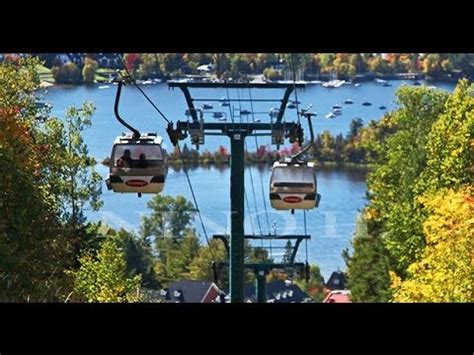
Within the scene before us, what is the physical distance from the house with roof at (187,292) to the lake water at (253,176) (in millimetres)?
1350

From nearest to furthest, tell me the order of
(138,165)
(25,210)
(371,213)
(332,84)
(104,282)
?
(138,165) → (25,210) → (104,282) → (332,84) → (371,213)

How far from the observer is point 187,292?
21844 mm

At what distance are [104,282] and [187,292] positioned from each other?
2161 millimetres

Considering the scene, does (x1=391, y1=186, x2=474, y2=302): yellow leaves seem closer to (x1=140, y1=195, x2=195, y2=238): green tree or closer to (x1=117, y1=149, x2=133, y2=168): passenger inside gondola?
(x1=140, y1=195, x2=195, y2=238): green tree

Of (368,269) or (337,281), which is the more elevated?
(368,269)

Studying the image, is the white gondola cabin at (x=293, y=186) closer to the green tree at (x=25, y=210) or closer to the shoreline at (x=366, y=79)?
the green tree at (x=25, y=210)

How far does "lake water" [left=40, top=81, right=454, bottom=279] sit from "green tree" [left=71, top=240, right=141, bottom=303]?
58.0 inches

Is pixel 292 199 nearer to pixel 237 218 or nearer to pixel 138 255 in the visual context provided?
pixel 237 218

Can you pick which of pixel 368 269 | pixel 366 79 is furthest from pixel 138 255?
pixel 366 79

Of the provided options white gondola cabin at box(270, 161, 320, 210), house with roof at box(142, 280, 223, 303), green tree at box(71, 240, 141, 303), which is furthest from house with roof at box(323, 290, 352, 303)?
white gondola cabin at box(270, 161, 320, 210)

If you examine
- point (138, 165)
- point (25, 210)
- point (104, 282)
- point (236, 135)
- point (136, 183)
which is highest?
point (138, 165)
